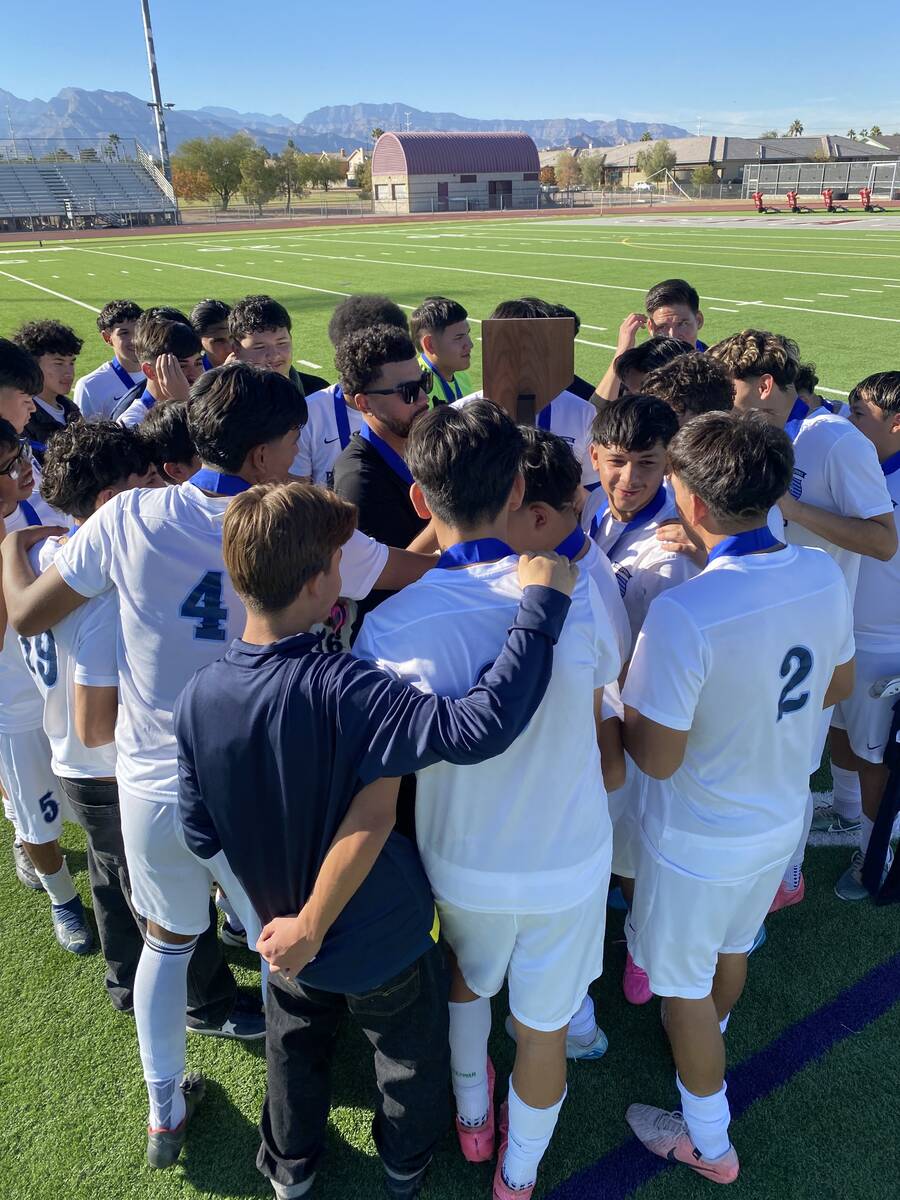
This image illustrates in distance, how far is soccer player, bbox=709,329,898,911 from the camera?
3.00 meters

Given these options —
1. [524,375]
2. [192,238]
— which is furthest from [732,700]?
[192,238]

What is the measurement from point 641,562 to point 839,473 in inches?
37.2

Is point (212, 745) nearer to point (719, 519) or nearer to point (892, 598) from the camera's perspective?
point (719, 519)

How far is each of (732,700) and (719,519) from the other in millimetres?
463

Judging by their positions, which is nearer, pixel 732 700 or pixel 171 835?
pixel 732 700

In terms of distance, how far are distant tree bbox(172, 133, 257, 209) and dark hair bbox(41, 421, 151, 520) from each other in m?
83.5

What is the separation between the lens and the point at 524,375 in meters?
2.61

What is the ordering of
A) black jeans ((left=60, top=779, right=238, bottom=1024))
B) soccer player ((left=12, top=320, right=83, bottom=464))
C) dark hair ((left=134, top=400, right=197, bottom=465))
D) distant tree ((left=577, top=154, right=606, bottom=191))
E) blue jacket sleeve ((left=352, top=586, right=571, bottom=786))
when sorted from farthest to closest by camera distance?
1. distant tree ((left=577, top=154, right=606, bottom=191))
2. soccer player ((left=12, top=320, right=83, bottom=464))
3. dark hair ((left=134, top=400, right=197, bottom=465))
4. black jeans ((left=60, top=779, right=238, bottom=1024))
5. blue jacket sleeve ((left=352, top=586, right=571, bottom=786))

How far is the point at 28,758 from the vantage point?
3188 mm

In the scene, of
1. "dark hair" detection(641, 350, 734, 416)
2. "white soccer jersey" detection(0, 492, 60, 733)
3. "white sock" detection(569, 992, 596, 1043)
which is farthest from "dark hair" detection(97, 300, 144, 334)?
"white sock" detection(569, 992, 596, 1043)

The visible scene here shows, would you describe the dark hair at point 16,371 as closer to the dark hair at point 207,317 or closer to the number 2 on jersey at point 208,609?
the dark hair at point 207,317

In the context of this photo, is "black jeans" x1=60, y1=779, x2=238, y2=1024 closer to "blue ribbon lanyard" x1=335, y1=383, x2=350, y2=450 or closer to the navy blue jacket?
the navy blue jacket

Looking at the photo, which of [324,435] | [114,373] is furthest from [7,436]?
[114,373]

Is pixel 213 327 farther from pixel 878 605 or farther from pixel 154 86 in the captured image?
pixel 154 86
